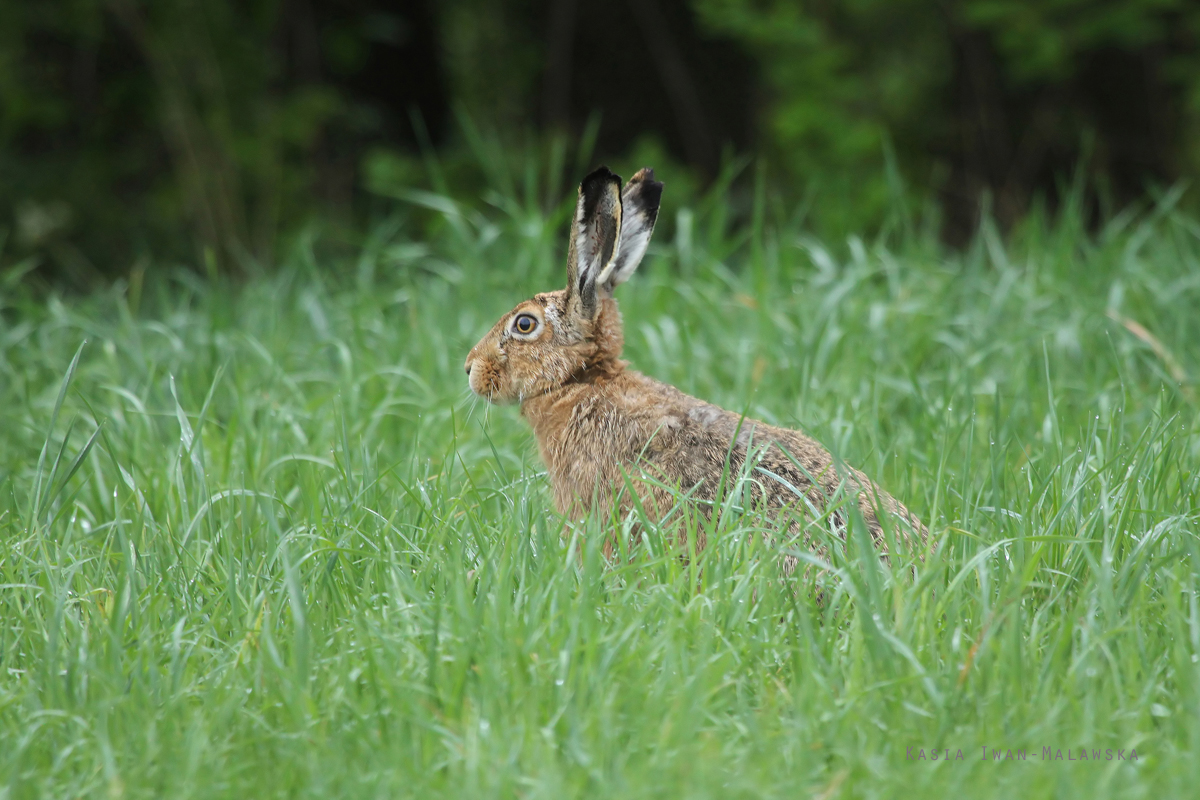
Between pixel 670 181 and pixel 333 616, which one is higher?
pixel 670 181

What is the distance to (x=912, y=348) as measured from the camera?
179 inches

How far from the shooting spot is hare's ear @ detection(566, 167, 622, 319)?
3248 mm

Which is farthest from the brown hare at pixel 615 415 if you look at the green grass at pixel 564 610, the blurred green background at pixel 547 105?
the blurred green background at pixel 547 105

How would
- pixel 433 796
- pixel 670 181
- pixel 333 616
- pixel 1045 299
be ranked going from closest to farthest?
pixel 433 796 < pixel 333 616 < pixel 1045 299 < pixel 670 181

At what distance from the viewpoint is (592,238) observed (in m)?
3.39

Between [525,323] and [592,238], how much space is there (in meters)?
0.35

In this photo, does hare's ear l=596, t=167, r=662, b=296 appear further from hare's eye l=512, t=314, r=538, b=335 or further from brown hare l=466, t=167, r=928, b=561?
hare's eye l=512, t=314, r=538, b=335

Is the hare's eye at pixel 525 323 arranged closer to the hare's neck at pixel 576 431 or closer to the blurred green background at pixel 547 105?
the hare's neck at pixel 576 431

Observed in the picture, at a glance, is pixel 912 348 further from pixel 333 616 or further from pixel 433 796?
pixel 433 796

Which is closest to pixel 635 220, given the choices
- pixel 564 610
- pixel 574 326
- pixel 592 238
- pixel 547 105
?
pixel 592 238

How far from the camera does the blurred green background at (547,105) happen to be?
7.61m

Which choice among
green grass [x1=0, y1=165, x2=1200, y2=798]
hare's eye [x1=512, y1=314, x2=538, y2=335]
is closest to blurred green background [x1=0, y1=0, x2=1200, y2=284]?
green grass [x1=0, y1=165, x2=1200, y2=798]

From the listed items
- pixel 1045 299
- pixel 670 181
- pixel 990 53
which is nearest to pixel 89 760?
pixel 1045 299

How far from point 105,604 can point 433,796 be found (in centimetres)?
114
